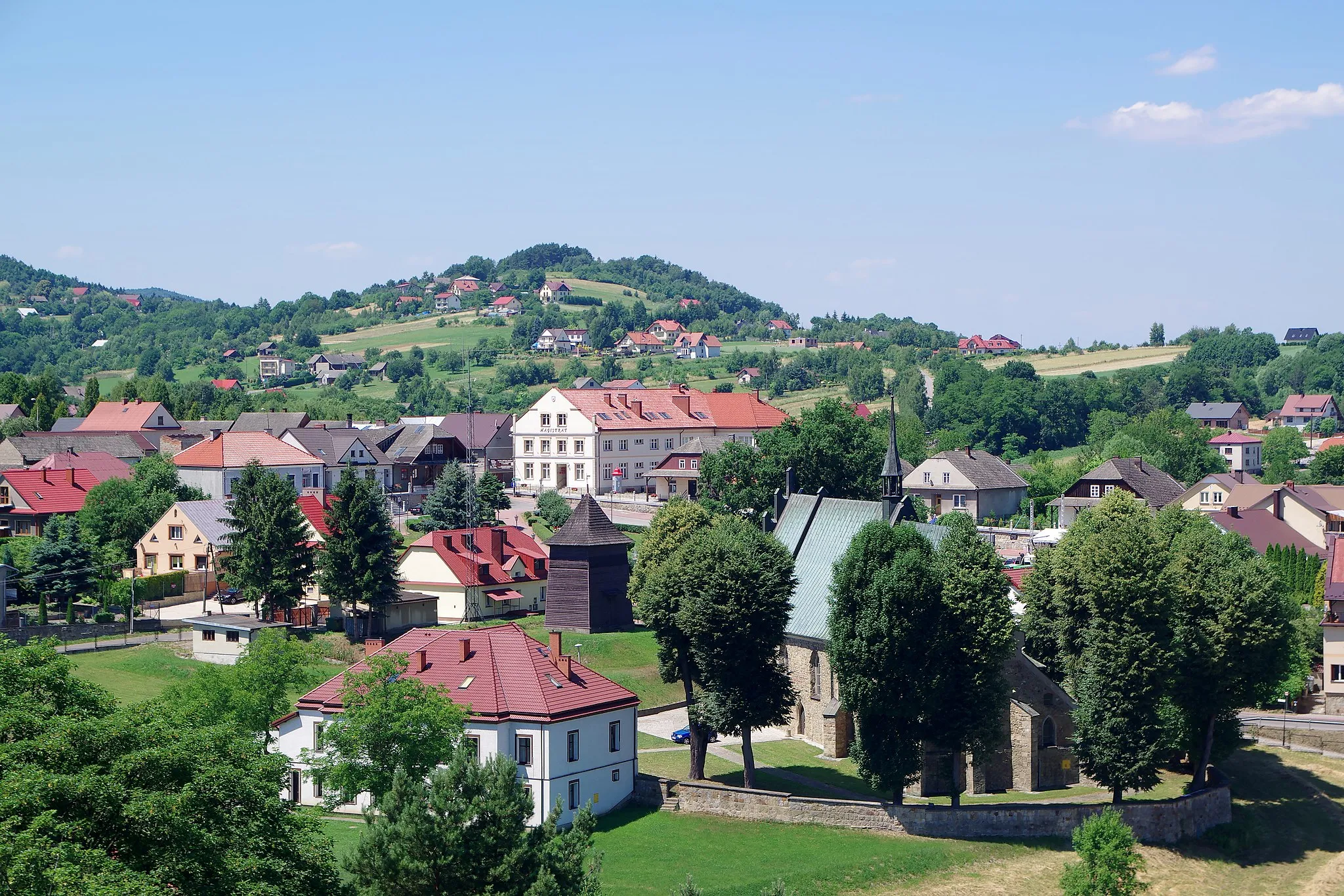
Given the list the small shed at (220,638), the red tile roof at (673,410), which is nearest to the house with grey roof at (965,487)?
the red tile roof at (673,410)

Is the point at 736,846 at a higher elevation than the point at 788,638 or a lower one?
lower

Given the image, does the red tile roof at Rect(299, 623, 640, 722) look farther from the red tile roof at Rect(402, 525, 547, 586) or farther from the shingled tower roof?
the red tile roof at Rect(402, 525, 547, 586)

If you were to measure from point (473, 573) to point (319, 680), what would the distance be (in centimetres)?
1821

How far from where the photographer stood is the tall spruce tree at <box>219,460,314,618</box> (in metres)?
71.7

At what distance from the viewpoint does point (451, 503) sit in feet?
311

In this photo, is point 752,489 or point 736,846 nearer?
point 736,846

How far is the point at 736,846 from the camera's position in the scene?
4772 cm

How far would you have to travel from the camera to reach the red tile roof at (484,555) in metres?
76.4

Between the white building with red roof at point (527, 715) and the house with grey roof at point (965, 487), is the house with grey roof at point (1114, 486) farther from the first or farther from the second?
the white building with red roof at point (527, 715)

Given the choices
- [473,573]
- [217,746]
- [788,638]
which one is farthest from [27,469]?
[217,746]

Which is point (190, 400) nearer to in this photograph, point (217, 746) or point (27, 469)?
point (27, 469)

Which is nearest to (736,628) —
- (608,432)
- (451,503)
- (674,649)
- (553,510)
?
(674,649)

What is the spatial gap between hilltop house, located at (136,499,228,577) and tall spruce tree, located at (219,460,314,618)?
29.1ft

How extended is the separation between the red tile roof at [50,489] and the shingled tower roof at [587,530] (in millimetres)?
39961
